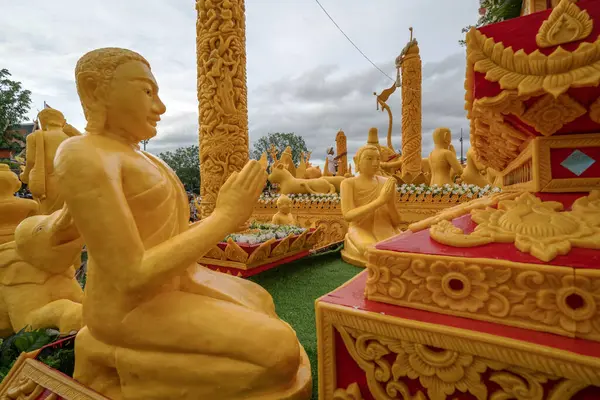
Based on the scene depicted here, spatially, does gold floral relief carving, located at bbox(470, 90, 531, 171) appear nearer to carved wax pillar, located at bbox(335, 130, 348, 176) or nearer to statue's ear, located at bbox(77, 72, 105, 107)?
statue's ear, located at bbox(77, 72, 105, 107)

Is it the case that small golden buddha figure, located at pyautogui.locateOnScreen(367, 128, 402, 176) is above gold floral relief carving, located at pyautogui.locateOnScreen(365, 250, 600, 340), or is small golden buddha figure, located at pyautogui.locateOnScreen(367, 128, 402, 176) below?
above

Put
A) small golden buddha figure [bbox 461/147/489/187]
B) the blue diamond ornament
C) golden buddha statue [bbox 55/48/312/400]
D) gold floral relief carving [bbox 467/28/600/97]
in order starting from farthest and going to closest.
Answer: small golden buddha figure [bbox 461/147/489/187] → the blue diamond ornament → golden buddha statue [bbox 55/48/312/400] → gold floral relief carving [bbox 467/28/600/97]

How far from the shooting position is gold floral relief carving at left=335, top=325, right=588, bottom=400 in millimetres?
1077

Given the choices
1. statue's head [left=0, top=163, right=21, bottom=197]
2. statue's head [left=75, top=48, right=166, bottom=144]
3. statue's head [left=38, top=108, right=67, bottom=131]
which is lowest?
statue's head [left=0, top=163, right=21, bottom=197]

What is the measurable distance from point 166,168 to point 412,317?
1408 millimetres

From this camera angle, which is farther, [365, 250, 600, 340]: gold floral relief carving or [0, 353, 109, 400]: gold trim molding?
[0, 353, 109, 400]: gold trim molding

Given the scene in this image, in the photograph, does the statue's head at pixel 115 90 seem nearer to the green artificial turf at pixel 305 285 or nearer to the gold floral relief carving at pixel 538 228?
the gold floral relief carving at pixel 538 228

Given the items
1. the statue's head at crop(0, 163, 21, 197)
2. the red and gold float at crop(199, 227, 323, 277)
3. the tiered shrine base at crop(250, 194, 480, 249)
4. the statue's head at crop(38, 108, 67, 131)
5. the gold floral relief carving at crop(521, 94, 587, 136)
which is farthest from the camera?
the tiered shrine base at crop(250, 194, 480, 249)

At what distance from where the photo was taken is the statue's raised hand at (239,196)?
4.81 feet

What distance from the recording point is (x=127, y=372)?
1451 millimetres

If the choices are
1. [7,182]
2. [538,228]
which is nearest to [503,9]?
[538,228]

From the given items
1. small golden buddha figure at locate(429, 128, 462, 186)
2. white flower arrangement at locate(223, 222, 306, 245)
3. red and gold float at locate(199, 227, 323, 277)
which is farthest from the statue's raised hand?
small golden buddha figure at locate(429, 128, 462, 186)

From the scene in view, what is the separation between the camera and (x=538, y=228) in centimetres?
134

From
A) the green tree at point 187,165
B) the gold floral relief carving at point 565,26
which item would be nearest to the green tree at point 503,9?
the gold floral relief carving at point 565,26
